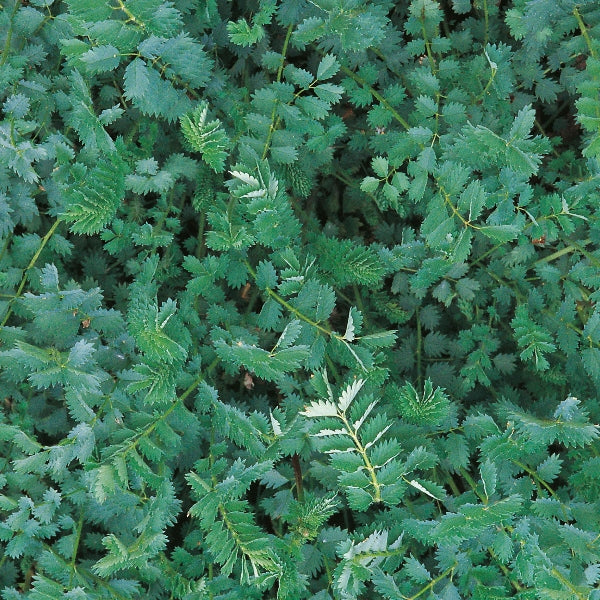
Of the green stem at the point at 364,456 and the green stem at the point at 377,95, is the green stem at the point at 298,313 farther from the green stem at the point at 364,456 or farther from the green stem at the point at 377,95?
the green stem at the point at 377,95

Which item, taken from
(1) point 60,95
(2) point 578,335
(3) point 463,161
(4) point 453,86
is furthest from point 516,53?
(1) point 60,95

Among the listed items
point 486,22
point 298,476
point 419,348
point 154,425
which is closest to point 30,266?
point 154,425

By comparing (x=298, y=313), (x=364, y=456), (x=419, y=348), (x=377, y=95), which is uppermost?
(x=377, y=95)

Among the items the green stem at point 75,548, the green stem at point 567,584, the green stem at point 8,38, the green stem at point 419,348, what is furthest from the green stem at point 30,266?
the green stem at point 567,584

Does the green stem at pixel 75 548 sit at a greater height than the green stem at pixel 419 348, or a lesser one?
lesser

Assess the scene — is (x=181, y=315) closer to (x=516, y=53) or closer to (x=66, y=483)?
(x=66, y=483)

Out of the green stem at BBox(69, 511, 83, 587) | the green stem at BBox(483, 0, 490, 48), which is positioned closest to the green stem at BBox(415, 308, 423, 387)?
the green stem at BBox(483, 0, 490, 48)

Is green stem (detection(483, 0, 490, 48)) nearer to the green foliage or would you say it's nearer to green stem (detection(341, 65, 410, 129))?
the green foliage

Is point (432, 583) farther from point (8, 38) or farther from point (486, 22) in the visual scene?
point (8, 38)
